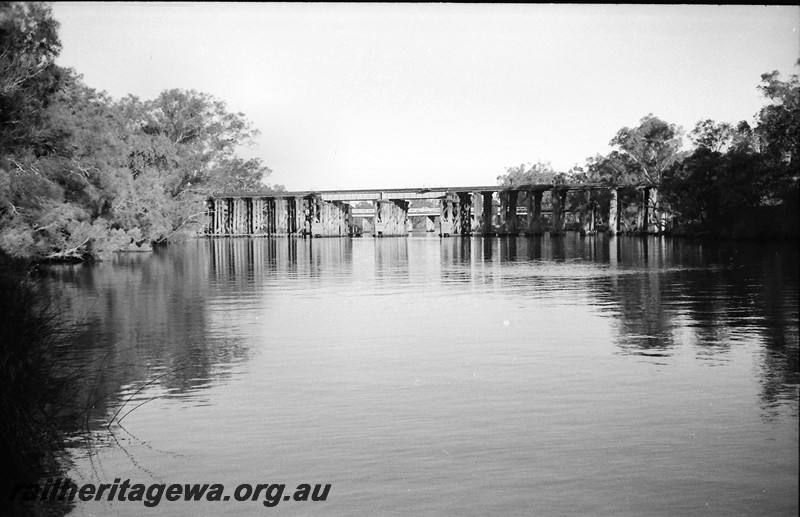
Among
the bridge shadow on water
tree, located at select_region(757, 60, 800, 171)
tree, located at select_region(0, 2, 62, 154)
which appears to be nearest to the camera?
the bridge shadow on water

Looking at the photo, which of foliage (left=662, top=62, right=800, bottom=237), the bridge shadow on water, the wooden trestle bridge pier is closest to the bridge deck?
the wooden trestle bridge pier

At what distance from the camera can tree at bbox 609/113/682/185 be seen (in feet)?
320

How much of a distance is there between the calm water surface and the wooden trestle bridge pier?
246ft

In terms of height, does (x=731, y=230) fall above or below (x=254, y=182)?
below

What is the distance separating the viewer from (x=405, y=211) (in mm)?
109938

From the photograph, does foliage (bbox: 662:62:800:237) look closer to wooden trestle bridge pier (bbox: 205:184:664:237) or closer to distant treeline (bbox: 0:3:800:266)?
distant treeline (bbox: 0:3:800:266)

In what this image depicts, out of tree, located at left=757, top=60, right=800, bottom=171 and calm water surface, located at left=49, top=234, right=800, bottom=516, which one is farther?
tree, located at left=757, top=60, right=800, bottom=171

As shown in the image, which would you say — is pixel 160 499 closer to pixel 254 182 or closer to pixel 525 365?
pixel 525 365

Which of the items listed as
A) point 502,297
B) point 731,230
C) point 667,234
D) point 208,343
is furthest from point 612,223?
point 208,343

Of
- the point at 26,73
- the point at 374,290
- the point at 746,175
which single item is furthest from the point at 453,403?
the point at 746,175

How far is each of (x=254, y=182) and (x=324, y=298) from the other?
94990 mm

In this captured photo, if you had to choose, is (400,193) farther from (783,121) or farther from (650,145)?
(783,121)

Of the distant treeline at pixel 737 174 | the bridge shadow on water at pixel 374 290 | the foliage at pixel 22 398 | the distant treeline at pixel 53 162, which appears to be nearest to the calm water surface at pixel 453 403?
the bridge shadow on water at pixel 374 290

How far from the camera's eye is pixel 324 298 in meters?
26.1
